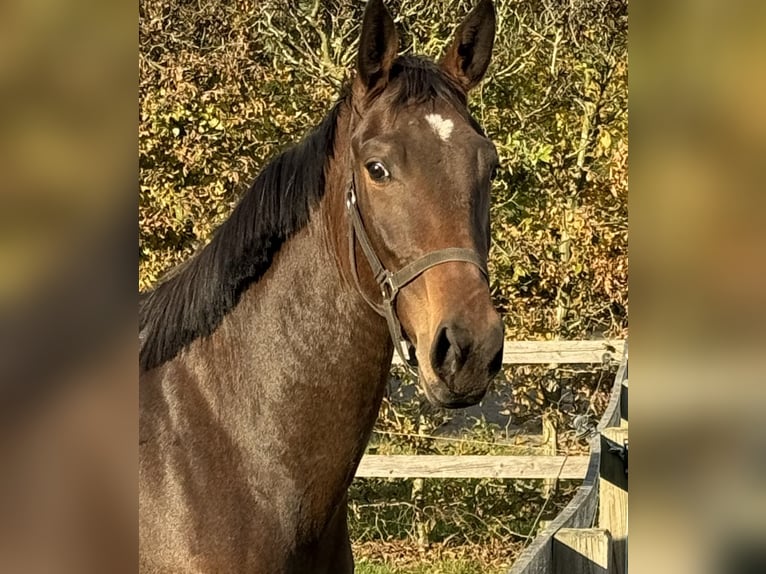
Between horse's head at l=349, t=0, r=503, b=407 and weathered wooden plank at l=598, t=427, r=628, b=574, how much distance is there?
1.01 meters

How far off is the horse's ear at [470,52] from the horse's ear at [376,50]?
16 cm

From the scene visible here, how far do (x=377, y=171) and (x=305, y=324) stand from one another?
0.30 metres

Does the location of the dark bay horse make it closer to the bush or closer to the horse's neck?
the horse's neck

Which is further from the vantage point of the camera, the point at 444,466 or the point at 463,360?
the point at 444,466

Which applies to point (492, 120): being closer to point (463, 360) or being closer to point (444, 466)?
point (444, 466)

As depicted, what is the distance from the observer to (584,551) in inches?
58.7

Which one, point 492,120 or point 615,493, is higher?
point 492,120

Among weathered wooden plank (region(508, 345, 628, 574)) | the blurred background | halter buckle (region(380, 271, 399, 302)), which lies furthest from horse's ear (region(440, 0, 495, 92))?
the blurred background

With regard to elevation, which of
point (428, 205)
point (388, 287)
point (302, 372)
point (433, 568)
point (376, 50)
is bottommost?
point (433, 568)

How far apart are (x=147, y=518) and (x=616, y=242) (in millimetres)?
2894

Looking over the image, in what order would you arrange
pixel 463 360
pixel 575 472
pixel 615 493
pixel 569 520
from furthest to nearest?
pixel 575 472 → pixel 615 493 → pixel 569 520 → pixel 463 360
